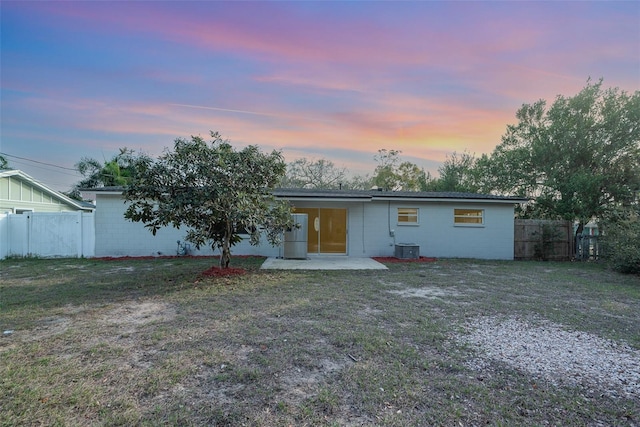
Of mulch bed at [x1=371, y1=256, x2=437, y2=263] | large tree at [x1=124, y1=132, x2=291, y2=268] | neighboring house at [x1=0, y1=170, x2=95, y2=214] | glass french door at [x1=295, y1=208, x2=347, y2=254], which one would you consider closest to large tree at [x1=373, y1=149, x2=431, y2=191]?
glass french door at [x1=295, y1=208, x2=347, y2=254]

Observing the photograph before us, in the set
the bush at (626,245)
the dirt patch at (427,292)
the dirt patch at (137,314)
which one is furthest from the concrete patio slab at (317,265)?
the bush at (626,245)

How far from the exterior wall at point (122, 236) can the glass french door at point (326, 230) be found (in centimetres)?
163

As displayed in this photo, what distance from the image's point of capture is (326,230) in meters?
13.0

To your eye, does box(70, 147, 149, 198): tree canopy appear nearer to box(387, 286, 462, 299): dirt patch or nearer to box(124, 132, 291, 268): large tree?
box(124, 132, 291, 268): large tree

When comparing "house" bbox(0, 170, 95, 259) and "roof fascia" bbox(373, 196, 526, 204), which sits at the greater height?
"roof fascia" bbox(373, 196, 526, 204)

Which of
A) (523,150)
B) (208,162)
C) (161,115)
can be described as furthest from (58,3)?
(523,150)

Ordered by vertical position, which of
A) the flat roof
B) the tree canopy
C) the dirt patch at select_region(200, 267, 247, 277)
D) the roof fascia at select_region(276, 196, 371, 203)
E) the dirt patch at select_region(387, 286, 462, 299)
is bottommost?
the dirt patch at select_region(387, 286, 462, 299)

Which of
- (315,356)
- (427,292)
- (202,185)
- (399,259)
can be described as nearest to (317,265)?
(399,259)

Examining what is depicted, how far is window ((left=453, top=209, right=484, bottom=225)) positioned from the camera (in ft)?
43.2

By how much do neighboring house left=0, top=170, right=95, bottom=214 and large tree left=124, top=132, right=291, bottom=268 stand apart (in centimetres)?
1265

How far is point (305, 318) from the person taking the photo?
478cm

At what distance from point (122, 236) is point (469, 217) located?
48.4 ft

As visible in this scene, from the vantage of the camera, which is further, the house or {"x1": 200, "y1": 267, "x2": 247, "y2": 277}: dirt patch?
the house

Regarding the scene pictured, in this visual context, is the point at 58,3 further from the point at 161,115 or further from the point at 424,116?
the point at 424,116
